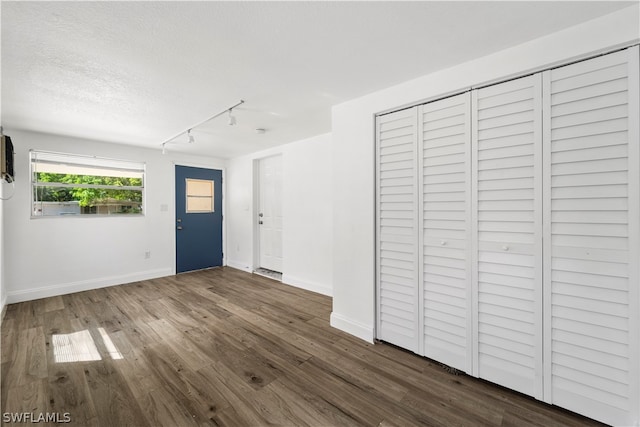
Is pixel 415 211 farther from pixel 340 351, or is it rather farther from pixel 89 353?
pixel 89 353

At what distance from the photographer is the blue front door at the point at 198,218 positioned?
5.05 m

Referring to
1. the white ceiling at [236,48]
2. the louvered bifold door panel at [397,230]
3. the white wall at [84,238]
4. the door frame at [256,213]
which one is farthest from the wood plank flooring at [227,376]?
the white ceiling at [236,48]

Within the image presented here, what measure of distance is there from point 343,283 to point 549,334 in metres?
1.65

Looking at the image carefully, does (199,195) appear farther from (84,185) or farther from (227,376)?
(227,376)

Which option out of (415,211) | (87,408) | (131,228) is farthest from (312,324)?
(131,228)

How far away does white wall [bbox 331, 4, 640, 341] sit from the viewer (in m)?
1.84

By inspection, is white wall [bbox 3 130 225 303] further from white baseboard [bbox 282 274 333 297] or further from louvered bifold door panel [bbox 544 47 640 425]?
louvered bifold door panel [bbox 544 47 640 425]

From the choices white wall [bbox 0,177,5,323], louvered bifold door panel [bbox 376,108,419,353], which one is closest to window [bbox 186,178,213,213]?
white wall [bbox 0,177,5,323]

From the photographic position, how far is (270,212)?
16.2ft

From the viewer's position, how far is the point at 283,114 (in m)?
3.02

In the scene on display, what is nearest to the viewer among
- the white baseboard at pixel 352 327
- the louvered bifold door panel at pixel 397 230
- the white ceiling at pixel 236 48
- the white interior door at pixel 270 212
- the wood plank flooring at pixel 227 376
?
the white ceiling at pixel 236 48

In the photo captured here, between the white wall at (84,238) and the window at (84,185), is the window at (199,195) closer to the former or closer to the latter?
the white wall at (84,238)

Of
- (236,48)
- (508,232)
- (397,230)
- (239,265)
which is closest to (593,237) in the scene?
(508,232)

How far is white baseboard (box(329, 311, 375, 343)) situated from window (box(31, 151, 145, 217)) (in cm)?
404
